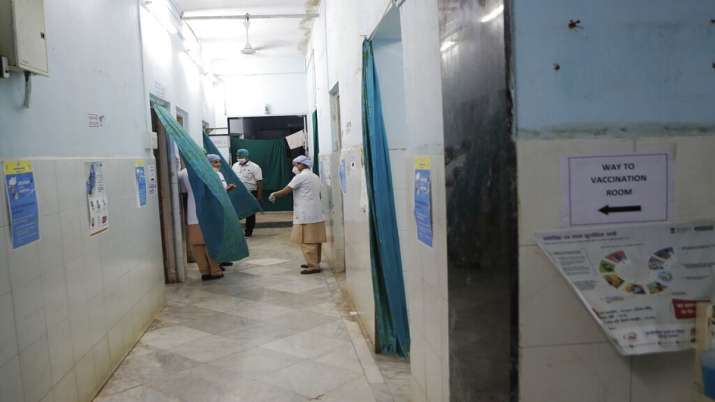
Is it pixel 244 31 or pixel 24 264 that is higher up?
pixel 244 31

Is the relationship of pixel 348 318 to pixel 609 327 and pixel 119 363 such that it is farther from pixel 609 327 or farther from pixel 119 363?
pixel 609 327

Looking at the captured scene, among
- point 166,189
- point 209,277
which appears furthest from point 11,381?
point 209,277

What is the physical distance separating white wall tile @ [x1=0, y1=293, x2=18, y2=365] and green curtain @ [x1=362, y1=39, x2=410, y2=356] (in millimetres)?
1750

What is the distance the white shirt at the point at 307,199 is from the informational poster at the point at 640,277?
4.70 meters

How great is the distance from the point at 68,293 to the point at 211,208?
2.61m

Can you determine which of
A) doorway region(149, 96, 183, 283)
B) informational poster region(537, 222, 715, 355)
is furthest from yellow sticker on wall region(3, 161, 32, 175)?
doorway region(149, 96, 183, 283)

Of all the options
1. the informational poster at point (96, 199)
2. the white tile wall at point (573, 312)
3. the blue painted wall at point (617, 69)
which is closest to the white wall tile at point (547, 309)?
the white tile wall at point (573, 312)

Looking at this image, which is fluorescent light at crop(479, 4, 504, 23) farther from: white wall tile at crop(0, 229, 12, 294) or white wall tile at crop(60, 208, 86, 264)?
white wall tile at crop(60, 208, 86, 264)

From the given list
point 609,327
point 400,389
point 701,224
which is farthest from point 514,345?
point 400,389

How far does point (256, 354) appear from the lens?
344 cm

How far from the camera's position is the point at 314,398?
9.11 ft

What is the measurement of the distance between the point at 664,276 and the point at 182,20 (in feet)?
21.2

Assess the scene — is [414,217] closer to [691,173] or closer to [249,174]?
[691,173]

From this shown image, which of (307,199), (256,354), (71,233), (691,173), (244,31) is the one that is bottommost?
(256,354)
